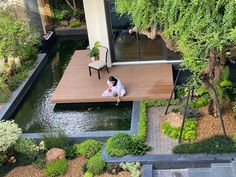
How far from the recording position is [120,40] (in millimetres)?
13758

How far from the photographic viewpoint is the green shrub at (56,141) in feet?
32.8

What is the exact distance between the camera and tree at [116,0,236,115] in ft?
25.6

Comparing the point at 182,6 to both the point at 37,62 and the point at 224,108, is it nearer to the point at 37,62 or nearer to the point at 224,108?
the point at 224,108

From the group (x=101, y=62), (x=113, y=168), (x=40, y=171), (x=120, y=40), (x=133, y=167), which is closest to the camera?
(x=133, y=167)

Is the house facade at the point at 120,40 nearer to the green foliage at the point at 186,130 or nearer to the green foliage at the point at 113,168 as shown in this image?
the green foliage at the point at 186,130

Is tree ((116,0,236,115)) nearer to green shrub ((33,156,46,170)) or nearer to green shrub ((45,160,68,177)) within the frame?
green shrub ((45,160,68,177))

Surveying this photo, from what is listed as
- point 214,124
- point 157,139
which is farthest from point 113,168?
point 214,124

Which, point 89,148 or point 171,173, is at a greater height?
point 89,148

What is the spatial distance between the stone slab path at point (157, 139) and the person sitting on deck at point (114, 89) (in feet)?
4.19

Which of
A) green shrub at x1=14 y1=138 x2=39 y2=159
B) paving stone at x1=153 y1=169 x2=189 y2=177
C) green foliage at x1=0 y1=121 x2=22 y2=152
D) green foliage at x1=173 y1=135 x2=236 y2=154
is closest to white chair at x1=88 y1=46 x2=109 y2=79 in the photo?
green shrub at x1=14 y1=138 x2=39 y2=159

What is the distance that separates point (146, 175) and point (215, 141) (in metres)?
1.81

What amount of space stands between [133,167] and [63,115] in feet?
11.8

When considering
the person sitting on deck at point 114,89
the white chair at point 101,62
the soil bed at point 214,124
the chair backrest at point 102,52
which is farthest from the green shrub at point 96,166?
the chair backrest at point 102,52

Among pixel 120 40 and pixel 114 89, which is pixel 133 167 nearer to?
pixel 114 89
